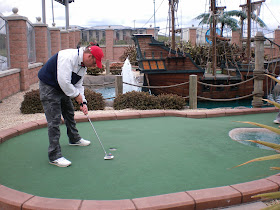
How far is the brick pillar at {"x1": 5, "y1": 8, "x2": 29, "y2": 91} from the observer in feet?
38.5

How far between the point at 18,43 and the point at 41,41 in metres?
4.17

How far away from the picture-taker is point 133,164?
388 centimetres

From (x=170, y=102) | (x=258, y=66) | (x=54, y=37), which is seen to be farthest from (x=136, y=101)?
(x=54, y=37)

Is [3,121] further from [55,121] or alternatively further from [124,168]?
[124,168]

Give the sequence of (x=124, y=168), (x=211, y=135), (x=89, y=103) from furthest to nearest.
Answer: (x=89, y=103), (x=211, y=135), (x=124, y=168)

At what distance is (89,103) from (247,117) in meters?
3.88

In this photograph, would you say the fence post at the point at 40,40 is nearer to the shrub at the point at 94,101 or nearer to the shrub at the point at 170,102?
the shrub at the point at 94,101

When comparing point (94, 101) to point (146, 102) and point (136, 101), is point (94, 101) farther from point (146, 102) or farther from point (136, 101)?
point (146, 102)

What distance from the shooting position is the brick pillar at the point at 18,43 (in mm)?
11734

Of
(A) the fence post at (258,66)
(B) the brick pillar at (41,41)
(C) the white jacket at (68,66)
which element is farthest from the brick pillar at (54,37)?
(C) the white jacket at (68,66)

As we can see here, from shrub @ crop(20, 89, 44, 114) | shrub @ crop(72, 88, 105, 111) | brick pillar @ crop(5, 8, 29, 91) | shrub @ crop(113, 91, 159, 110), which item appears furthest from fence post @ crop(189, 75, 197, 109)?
brick pillar @ crop(5, 8, 29, 91)

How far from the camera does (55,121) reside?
3.98m

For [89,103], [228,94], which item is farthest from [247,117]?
[228,94]

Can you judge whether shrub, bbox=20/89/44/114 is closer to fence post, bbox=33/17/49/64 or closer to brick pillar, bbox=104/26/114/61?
fence post, bbox=33/17/49/64
